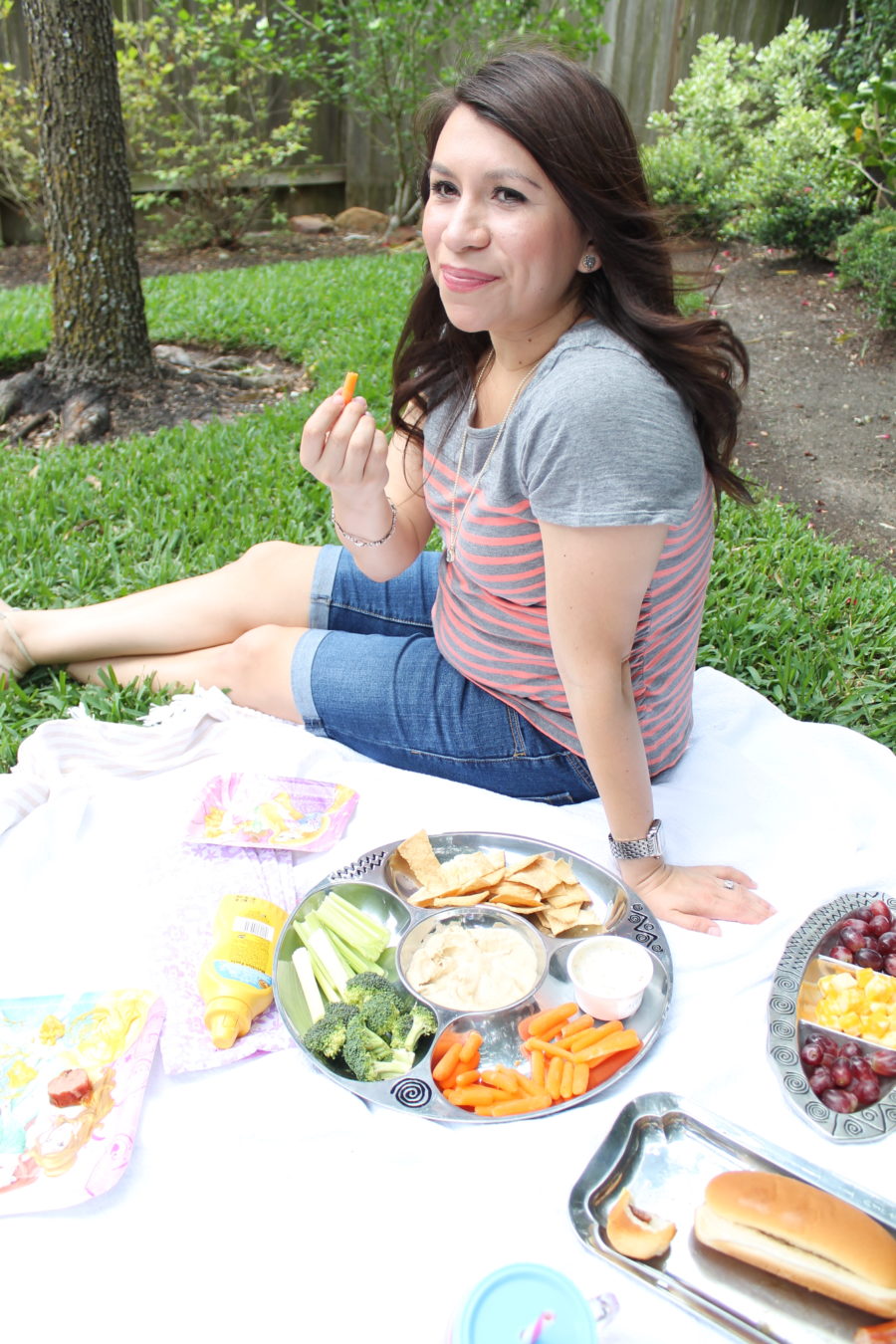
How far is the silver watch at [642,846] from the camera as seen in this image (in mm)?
1844

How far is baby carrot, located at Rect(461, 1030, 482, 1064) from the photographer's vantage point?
1.56m

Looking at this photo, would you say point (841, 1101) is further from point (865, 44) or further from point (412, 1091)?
point (865, 44)

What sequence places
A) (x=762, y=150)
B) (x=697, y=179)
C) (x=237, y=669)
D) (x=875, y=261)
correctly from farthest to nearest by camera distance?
(x=697, y=179), (x=762, y=150), (x=875, y=261), (x=237, y=669)

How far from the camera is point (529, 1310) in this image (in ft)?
3.69

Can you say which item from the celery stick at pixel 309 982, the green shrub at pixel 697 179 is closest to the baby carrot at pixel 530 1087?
the celery stick at pixel 309 982

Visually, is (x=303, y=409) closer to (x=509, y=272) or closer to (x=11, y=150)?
(x=509, y=272)

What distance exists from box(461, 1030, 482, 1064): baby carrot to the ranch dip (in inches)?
2.0

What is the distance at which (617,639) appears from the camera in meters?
1.66

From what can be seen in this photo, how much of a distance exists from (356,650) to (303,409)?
8.37ft

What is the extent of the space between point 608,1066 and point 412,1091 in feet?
1.03

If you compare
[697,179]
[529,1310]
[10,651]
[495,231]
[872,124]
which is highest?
[495,231]

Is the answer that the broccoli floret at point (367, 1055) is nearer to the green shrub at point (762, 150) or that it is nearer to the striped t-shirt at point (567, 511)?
the striped t-shirt at point (567, 511)

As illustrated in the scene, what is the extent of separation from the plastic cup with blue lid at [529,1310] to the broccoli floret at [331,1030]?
483 millimetres

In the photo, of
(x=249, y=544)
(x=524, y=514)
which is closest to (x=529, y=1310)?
(x=524, y=514)
